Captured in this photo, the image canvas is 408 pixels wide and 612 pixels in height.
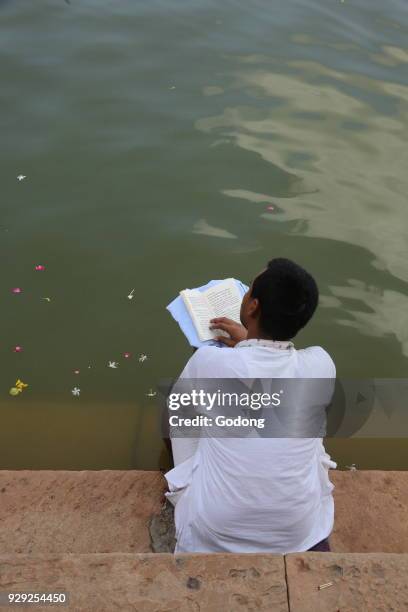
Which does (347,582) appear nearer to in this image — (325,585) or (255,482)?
(325,585)

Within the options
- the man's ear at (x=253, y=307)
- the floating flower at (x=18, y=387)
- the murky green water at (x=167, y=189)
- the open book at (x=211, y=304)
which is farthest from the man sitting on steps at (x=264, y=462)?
the floating flower at (x=18, y=387)

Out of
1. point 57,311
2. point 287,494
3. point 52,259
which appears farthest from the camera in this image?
point 52,259

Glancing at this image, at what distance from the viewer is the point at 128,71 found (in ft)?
21.6

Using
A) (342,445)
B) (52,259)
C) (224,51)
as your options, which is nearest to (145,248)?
(52,259)

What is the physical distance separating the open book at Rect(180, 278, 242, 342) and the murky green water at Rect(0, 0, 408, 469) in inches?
40.4

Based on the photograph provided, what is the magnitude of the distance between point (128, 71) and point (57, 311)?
3.37 metres

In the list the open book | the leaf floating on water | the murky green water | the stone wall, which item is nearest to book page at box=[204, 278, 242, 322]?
the open book

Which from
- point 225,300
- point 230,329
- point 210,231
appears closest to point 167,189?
point 210,231

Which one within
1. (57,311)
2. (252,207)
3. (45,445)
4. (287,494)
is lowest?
(45,445)

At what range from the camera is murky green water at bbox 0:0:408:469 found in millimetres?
3918

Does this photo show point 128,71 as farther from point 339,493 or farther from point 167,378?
point 339,493

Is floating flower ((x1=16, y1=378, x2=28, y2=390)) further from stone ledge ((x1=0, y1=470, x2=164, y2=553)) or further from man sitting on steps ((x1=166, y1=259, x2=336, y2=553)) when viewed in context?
man sitting on steps ((x1=166, y1=259, x2=336, y2=553))

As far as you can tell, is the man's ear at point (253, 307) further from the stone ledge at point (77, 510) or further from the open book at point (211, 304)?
the stone ledge at point (77, 510)

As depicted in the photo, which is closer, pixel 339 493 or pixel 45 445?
pixel 339 493
